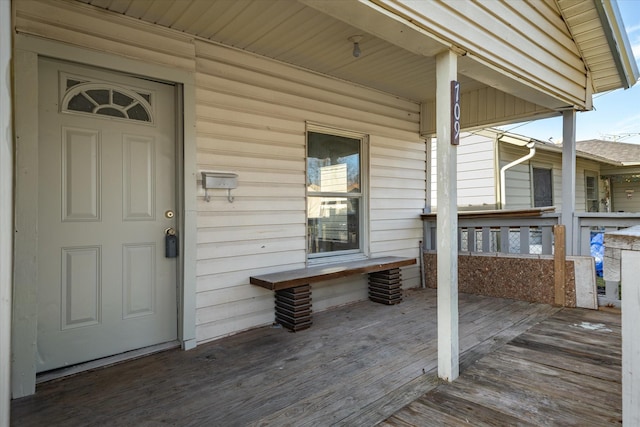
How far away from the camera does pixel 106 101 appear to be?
2.62 meters

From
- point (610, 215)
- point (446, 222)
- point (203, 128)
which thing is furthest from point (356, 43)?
point (610, 215)

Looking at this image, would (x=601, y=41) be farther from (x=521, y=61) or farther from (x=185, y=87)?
(x=185, y=87)

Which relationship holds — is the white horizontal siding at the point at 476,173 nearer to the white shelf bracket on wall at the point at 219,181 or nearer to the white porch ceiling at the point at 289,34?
the white porch ceiling at the point at 289,34

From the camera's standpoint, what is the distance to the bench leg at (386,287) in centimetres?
413

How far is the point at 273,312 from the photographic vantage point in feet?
11.3

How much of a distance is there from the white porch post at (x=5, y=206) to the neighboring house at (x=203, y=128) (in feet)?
3.35

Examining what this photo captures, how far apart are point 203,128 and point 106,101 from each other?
0.71 m

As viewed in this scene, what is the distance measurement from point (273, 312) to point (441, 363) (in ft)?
5.50

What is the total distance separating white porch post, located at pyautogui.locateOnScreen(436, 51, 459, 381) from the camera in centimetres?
233

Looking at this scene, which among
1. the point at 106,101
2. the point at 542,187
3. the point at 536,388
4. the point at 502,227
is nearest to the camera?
the point at 536,388

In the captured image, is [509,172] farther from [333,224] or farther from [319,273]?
[319,273]

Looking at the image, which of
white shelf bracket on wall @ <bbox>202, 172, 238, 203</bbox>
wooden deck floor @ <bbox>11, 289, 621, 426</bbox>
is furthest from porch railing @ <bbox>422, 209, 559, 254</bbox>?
white shelf bracket on wall @ <bbox>202, 172, 238, 203</bbox>

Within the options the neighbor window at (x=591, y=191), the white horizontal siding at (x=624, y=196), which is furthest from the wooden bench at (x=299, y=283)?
the white horizontal siding at (x=624, y=196)

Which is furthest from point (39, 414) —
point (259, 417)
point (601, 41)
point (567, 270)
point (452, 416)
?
point (601, 41)
